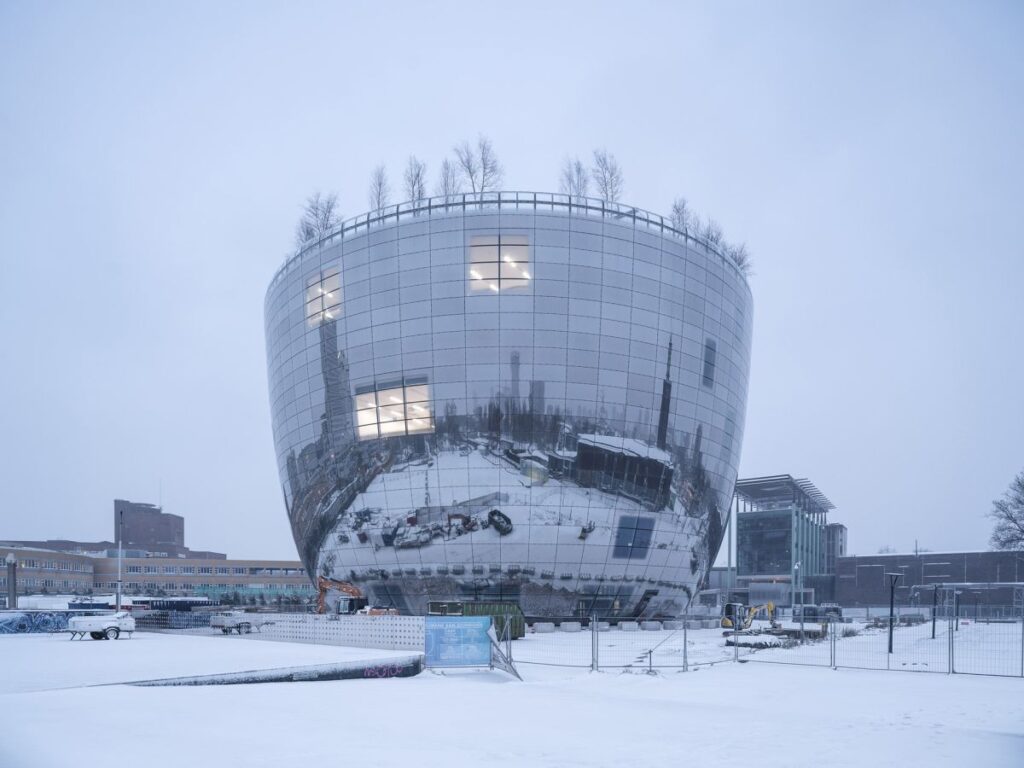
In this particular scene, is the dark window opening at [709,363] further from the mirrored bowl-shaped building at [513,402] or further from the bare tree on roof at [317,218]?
the bare tree on roof at [317,218]

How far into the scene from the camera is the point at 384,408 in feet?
177

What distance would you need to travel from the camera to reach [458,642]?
24.2 m

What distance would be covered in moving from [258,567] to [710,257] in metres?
133

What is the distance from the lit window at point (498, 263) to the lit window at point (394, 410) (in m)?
Answer: 7.41

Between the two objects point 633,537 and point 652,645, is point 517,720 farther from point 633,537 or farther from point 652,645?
point 633,537

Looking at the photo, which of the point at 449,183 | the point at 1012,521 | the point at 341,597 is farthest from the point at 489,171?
the point at 1012,521

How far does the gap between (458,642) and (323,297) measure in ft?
126

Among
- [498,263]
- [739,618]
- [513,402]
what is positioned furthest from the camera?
[498,263]

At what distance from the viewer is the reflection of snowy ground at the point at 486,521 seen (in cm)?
5169

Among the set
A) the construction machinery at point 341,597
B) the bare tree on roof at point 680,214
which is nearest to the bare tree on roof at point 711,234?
the bare tree on roof at point 680,214

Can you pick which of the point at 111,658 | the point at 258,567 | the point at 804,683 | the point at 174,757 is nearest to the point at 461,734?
the point at 174,757

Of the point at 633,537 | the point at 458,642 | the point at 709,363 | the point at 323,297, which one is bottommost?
the point at 633,537

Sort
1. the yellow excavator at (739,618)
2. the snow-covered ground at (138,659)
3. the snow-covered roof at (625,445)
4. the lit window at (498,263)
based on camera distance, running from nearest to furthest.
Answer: the snow-covered ground at (138,659)
the yellow excavator at (739,618)
the snow-covered roof at (625,445)
the lit window at (498,263)

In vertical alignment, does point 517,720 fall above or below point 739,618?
above
